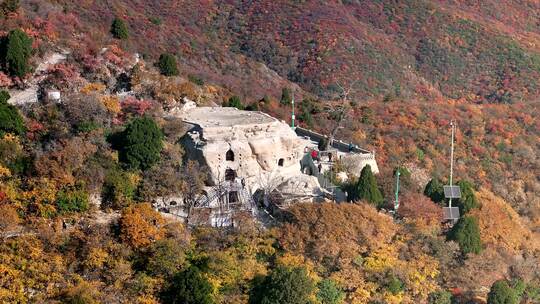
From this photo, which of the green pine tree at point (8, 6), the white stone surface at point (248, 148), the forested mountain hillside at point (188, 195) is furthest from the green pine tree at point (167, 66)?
the green pine tree at point (8, 6)

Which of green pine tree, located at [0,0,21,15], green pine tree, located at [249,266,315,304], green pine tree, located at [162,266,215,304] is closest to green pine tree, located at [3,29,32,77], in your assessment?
green pine tree, located at [0,0,21,15]

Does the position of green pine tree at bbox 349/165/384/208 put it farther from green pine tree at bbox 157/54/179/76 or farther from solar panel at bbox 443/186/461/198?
green pine tree at bbox 157/54/179/76

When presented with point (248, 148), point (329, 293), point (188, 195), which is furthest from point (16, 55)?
point (329, 293)

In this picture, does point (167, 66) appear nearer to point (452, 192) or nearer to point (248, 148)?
point (248, 148)

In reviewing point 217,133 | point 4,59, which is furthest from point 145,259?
point 4,59

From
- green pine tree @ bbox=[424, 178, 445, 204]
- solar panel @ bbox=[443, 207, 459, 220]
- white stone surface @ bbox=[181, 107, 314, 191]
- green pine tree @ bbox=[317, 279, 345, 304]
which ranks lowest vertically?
green pine tree @ bbox=[317, 279, 345, 304]

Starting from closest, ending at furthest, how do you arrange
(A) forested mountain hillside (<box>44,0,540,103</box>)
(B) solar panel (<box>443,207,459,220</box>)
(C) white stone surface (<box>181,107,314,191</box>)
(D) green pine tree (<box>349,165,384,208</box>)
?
(C) white stone surface (<box>181,107,314,191</box>)
(D) green pine tree (<box>349,165,384,208</box>)
(B) solar panel (<box>443,207,459,220</box>)
(A) forested mountain hillside (<box>44,0,540,103</box>)
